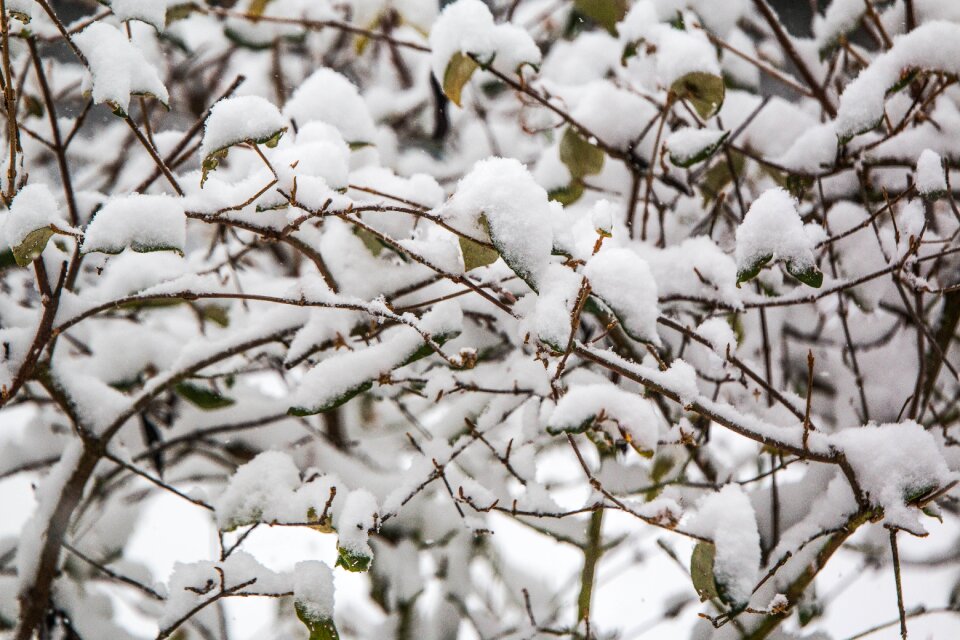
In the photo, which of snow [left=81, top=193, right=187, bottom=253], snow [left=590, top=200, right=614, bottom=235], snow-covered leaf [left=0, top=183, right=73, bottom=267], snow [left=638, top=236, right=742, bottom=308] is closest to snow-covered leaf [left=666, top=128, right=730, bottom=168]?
snow [left=638, top=236, right=742, bottom=308]

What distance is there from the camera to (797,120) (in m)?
1.28

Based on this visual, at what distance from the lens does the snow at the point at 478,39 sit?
36.4 inches

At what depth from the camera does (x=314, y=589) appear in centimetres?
83

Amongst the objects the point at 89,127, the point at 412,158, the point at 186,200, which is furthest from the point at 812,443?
the point at 89,127

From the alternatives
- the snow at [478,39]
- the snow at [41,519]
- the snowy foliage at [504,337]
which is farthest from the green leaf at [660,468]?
the snow at [41,519]

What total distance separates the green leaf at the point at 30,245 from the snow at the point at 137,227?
0.07 metres

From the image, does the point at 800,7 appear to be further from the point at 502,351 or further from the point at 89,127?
the point at 89,127

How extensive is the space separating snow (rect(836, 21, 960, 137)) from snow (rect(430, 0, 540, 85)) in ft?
1.27

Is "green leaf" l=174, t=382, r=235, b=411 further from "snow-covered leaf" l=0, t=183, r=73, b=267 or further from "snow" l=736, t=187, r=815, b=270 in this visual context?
"snow" l=736, t=187, r=815, b=270

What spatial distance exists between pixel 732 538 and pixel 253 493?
55 cm

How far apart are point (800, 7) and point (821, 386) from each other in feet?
5.10

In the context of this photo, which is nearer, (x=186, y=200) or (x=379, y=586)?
(x=186, y=200)

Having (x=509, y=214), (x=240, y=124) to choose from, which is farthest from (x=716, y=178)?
(x=240, y=124)

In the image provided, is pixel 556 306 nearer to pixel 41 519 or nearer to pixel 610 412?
pixel 610 412
